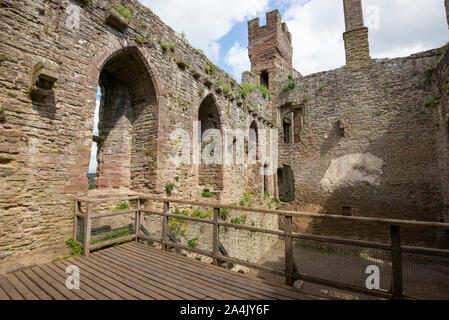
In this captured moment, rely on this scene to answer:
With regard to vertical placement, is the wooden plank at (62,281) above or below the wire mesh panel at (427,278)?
below

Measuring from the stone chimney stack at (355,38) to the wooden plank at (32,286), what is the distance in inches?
533

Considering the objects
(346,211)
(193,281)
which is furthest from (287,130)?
(193,281)

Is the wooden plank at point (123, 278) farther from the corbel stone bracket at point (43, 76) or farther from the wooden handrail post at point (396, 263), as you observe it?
the corbel stone bracket at point (43, 76)

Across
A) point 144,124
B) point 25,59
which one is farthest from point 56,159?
point 144,124

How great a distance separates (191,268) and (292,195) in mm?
10432

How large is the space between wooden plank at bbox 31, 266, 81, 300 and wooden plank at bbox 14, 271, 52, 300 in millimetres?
124

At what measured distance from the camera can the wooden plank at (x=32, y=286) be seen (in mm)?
2641

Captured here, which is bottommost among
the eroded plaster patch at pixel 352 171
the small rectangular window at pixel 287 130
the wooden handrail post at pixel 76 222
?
the wooden handrail post at pixel 76 222

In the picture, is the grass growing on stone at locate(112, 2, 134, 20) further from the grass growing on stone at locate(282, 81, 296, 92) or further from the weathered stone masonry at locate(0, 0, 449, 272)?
the grass growing on stone at locate(282, 81, 296, 92)

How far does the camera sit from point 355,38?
36.8 feet

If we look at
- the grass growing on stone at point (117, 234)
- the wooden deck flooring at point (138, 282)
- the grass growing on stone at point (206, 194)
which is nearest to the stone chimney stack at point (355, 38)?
the grass growing on stone at point (206, 194)

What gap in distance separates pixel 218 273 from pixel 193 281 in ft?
1.41

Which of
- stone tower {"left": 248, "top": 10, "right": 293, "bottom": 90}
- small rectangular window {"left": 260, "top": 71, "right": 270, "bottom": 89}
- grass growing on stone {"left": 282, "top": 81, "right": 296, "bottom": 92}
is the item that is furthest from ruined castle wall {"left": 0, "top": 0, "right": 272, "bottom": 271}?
small rectangular window {"left": 260, "top": 71, "right": 270, "bottom": 89}

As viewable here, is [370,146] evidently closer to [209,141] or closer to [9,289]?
[209,141]
